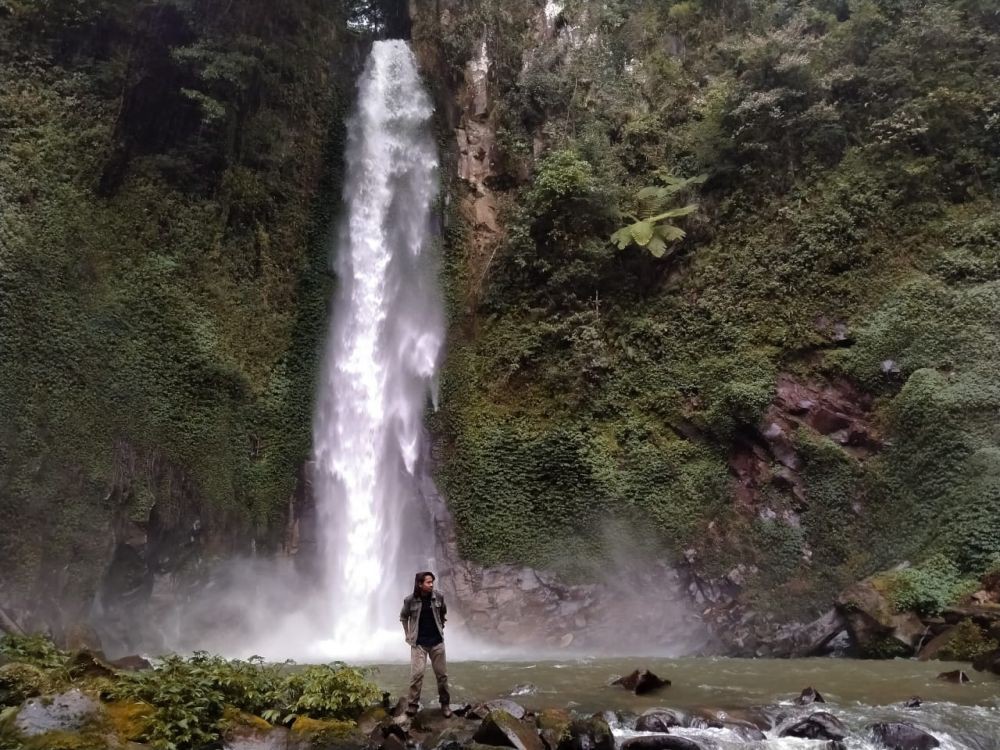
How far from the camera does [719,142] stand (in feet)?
67.3

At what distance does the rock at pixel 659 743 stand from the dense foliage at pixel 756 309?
854 centimetres

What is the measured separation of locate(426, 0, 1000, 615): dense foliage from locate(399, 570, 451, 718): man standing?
31.1 feet

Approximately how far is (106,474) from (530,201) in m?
11.7

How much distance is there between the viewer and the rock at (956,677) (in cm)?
1034

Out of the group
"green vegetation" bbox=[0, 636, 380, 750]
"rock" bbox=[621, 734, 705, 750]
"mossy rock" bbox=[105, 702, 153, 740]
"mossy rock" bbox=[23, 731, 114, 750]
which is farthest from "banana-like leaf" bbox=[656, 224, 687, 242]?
"mossy rock" bbox=[23, 731, 114, 750]

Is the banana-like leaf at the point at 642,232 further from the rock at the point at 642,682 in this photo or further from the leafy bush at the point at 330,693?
the leafy bush at the point at 330,693

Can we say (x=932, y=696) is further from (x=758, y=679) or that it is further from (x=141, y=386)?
(x=141, y=386)

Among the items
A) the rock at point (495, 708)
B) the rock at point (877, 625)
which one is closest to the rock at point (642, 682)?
the rock at point (495, 708)

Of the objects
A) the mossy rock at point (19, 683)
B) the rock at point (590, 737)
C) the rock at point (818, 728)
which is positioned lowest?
the rock at point (818, 728)

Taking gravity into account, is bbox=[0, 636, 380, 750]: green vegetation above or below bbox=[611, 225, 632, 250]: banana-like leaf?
below

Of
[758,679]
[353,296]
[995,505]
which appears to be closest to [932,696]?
[758,679]

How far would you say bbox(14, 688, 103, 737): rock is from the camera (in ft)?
23.1

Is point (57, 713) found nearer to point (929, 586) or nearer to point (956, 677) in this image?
point (956, 677)

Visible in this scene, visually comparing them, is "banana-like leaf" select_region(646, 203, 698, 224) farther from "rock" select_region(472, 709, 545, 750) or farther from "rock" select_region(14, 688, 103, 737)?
"rock" select_region(14, 688, 103, 737)
